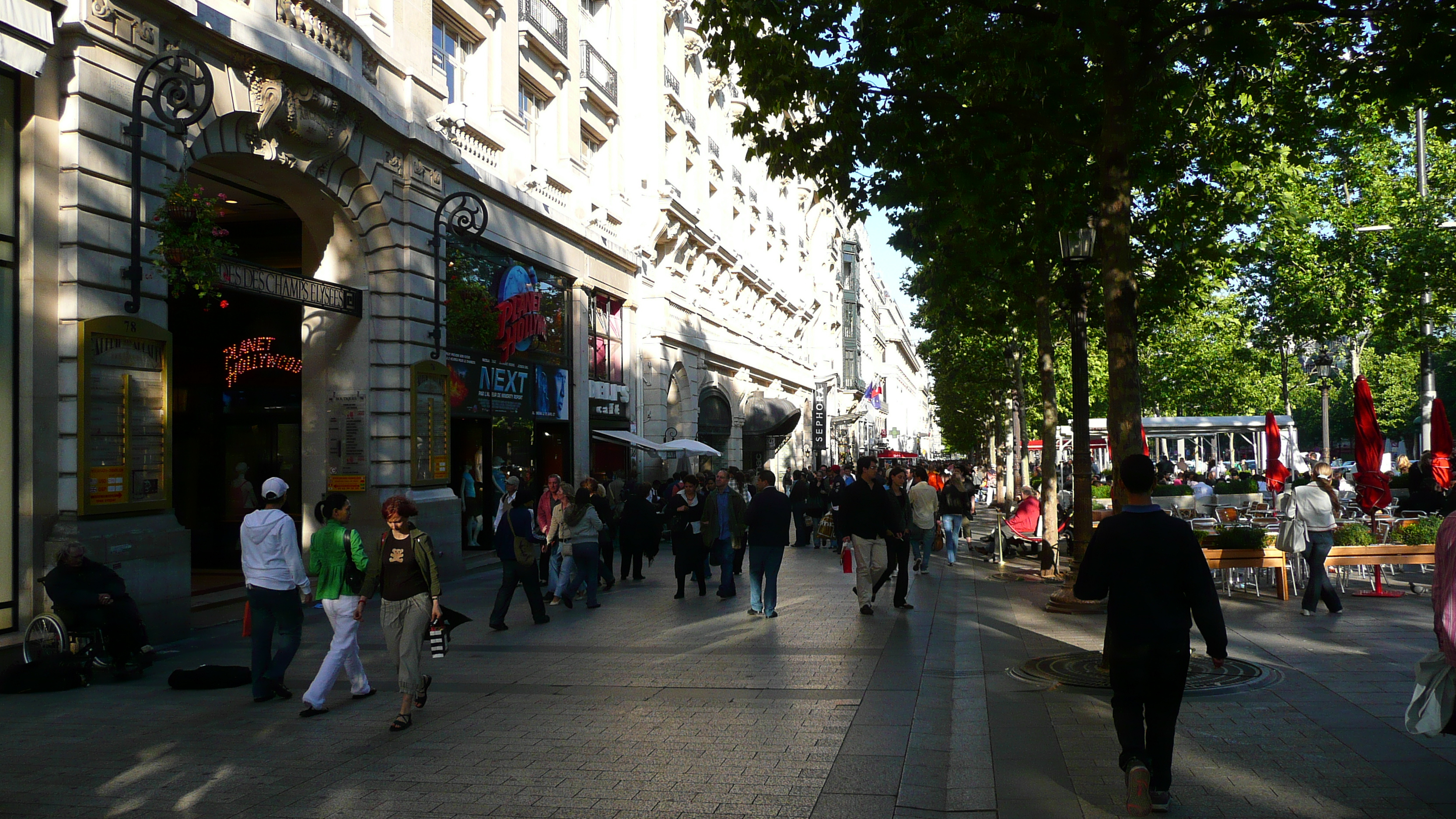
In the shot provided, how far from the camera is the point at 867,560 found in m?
12.3

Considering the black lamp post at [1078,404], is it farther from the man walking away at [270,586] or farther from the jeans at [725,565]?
the man walking away at [270,586]

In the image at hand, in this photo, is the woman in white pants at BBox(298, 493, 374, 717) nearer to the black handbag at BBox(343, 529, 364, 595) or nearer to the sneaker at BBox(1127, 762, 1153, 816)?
the black handbag at BBox(343, 529, 364, 595)

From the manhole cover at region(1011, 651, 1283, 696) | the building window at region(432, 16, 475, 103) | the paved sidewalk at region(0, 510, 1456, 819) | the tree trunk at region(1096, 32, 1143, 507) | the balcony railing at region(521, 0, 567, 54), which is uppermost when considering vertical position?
the balcony railing at region(521, 0, 567, 54)

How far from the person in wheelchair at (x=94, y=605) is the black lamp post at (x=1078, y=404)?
9.37 meters

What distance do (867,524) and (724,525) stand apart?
3.41m

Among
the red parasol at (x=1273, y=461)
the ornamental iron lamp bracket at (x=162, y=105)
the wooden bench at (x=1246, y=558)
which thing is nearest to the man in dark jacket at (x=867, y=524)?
the wooden bench at (x=1246, y=558)

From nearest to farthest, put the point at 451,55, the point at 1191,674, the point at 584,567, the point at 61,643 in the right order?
the point at 1191,674 → the point at 61,643 → the point at 584,567 → the point at 451,55

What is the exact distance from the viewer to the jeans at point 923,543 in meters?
17.6

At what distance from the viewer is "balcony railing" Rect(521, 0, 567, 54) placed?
68.5 feet

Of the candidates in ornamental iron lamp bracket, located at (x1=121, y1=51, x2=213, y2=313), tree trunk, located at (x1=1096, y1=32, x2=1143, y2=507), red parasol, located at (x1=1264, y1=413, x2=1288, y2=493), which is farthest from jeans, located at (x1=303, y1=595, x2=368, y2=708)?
red parasol, located at (x1=1264, y1=413, x2=1288, y2=493)

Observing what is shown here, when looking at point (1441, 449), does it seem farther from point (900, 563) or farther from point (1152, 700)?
point (1152, 700)

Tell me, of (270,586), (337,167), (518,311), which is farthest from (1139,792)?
(518,311)

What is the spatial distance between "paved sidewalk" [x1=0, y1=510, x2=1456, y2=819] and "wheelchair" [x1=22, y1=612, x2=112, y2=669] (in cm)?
26

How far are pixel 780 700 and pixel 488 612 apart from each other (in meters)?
6.37
